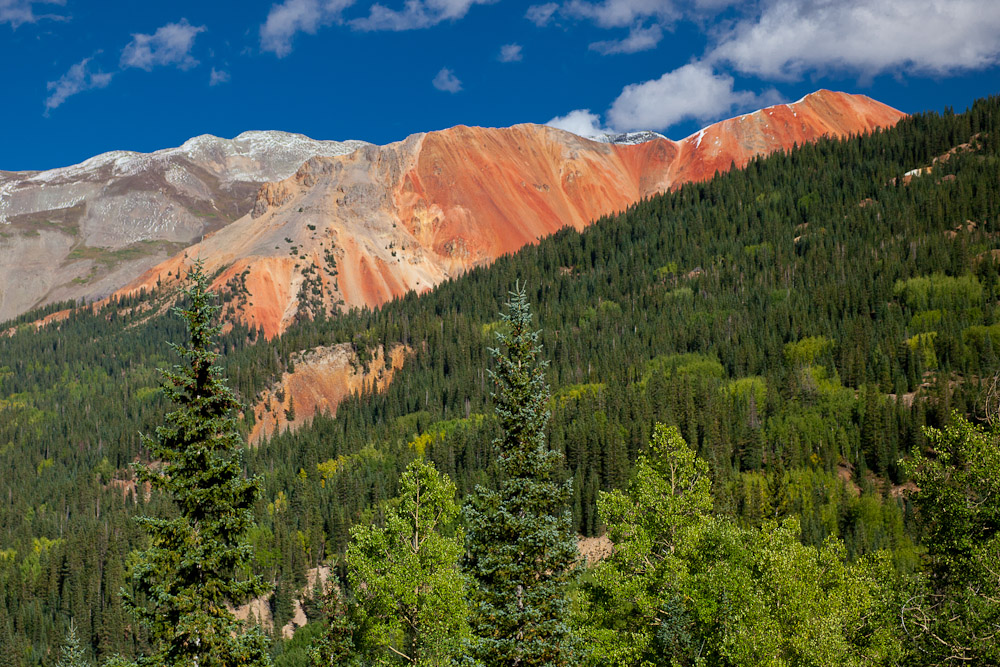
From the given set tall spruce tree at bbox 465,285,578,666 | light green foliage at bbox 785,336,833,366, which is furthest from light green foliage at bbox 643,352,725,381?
tall spruce tree at bbox 465,285,578,666

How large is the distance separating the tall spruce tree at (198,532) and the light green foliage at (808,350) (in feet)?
453

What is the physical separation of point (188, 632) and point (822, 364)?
14029 centimetres

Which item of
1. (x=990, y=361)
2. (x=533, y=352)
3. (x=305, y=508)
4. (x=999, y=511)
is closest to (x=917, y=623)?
(x=999, y=511)

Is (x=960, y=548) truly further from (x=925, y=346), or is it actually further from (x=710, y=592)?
(x=925, y=346)

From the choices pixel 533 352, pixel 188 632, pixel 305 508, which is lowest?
pixel 305 508

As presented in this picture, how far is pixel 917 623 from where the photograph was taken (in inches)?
829

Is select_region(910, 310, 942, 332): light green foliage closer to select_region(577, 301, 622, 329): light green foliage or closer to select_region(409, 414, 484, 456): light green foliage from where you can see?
select_region(577, 301, 622, 329): light green foliage

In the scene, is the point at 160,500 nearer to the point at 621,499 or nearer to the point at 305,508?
the point at 305,508

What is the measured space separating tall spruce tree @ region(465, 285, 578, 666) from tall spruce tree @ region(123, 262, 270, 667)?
20.8 feet

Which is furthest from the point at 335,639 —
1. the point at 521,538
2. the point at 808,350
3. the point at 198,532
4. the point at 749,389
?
the point at 808,350

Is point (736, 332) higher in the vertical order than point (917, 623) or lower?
higher

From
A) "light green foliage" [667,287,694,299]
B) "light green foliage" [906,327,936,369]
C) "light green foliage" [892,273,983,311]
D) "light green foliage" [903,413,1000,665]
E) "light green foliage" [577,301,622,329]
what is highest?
"light green foliage" [667,287,694,299]

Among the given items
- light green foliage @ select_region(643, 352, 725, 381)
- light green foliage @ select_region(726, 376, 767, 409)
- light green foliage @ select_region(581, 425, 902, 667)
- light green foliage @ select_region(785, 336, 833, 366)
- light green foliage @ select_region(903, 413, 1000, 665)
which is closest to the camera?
light green foliage @ select_region(903, 413, 1000, 665)

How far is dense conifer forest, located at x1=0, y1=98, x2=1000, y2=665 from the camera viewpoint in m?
33.8
